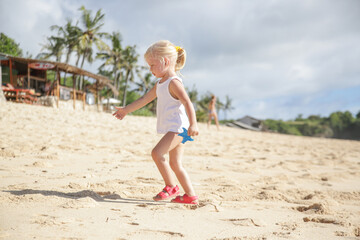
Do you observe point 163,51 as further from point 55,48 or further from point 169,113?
point 55,48

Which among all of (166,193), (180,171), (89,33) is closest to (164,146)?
(180,171)

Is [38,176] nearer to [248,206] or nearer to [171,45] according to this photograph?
[171,45]

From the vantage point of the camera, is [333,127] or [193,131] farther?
[333,127]

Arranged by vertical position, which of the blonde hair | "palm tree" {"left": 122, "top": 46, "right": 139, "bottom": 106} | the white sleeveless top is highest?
"palm tree" {"left": 122, "top": 46, "right": 139, "bottom": 106}

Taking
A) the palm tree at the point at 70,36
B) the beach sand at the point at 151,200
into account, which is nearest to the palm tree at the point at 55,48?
the palm tree at the point at 70,36

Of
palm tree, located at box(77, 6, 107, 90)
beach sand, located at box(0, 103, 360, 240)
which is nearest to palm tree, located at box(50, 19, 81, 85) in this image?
palm tree, located at box(77, 6, 107, 90)

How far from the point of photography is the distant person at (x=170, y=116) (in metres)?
1.97

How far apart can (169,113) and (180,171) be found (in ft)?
1.43

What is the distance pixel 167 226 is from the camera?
1439mm

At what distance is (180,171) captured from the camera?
2.02 m

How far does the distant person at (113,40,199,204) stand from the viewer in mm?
1973

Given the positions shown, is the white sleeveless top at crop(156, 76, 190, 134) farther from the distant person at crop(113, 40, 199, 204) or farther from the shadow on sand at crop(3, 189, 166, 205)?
the shadow on sand at crop(3, 189, 166, 205)

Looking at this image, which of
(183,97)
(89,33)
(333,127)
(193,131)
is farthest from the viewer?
(333,127)

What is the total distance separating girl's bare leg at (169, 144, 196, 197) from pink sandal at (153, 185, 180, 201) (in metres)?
0.11
